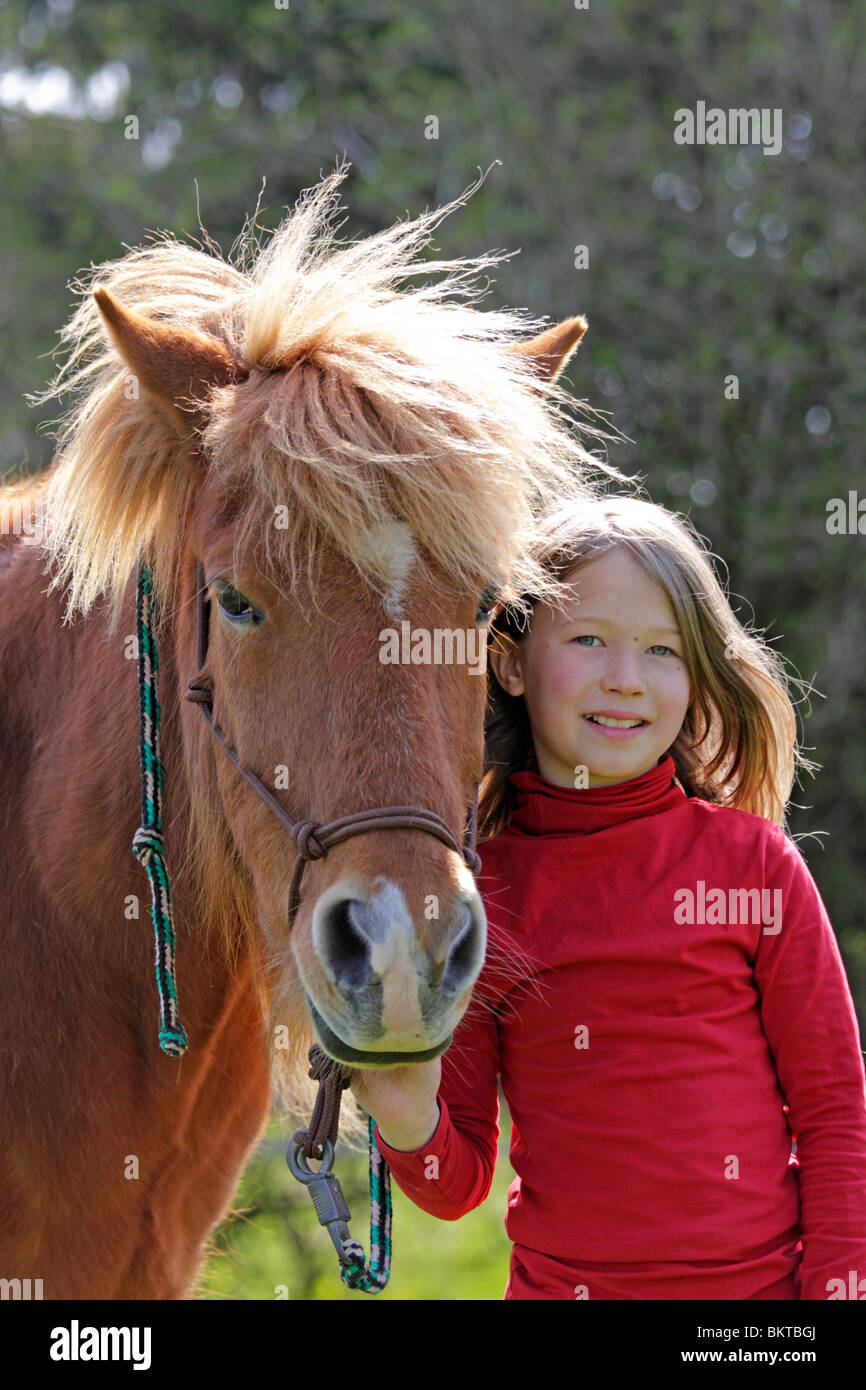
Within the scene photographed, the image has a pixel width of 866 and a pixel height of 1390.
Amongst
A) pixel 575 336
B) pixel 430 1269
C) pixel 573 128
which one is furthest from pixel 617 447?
pixel 575 336

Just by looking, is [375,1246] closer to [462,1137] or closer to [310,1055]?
[462,1137]

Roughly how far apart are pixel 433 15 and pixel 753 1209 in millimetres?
8728

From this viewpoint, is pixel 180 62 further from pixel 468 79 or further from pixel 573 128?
pixel 573 128

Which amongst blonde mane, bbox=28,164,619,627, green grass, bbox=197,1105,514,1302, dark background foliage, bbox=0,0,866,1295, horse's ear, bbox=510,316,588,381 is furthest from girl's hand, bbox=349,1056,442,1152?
dark background foliage, bbox=0,0,866,1295

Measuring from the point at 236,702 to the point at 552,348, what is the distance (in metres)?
0.99

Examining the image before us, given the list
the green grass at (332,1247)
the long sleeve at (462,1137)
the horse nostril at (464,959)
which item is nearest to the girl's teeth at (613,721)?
the long sleeve at (462,1137)

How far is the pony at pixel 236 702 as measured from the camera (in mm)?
1783

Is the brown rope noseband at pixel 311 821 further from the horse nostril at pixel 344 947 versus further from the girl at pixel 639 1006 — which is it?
the girl at pixel 639 1006

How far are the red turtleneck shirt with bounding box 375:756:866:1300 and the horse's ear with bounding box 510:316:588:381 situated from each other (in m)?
0.83

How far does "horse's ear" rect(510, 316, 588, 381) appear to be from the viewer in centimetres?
237

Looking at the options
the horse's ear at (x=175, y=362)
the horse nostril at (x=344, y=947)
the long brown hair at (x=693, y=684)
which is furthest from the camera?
the long brown hair at (x=693, y=684)

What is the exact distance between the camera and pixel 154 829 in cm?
215

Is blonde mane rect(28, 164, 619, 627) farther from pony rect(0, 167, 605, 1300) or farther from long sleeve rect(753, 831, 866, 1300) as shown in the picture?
long sleeve rect(753, 831, 866, 1300)

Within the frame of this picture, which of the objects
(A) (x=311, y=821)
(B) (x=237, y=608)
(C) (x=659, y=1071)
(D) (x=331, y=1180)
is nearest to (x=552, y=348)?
(B) (x=237, y=608)
